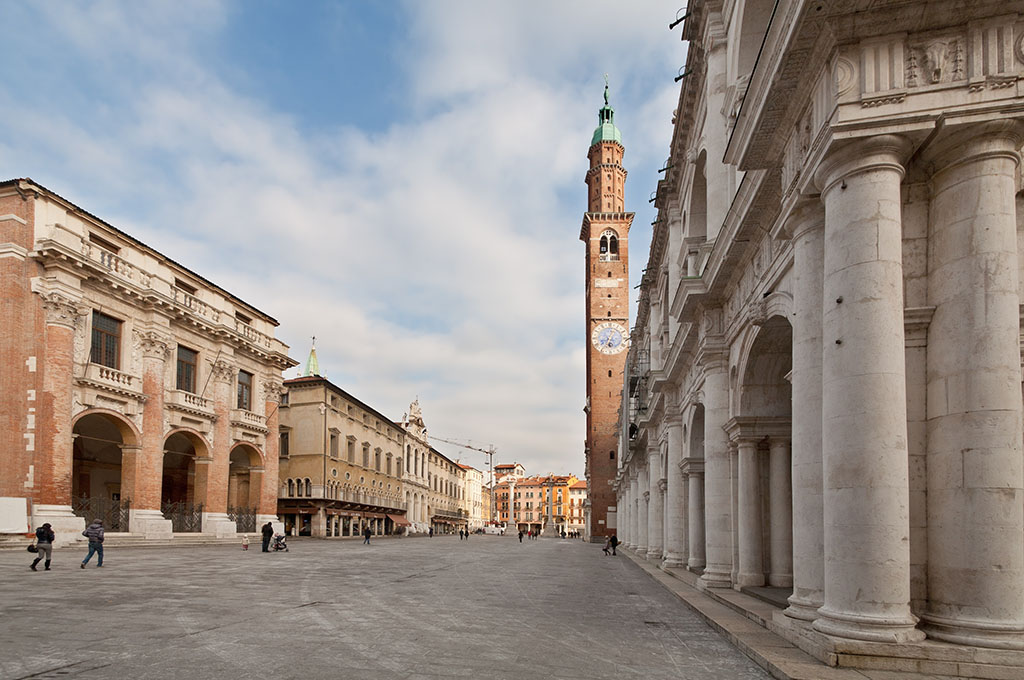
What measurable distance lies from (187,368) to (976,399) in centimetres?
3787

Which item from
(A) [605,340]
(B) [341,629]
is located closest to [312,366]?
(A) [605,340]

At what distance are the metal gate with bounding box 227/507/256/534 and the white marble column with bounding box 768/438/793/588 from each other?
3578cm

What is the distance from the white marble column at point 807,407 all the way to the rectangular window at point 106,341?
3008cm

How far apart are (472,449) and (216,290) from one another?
147311 mm

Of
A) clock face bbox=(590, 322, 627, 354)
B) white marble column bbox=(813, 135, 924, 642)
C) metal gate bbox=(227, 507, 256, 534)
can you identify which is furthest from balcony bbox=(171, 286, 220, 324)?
clock face bbox=(590, 322, 627, 354)

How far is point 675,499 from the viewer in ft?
82.2

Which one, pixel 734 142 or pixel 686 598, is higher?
pixel 734 142

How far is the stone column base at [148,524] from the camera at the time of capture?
33.5 metres

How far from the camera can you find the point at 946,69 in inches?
320

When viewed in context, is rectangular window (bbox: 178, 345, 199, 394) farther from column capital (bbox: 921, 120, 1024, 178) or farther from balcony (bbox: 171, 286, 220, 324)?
column capital (bbox: 921, 120, 1024, 178)

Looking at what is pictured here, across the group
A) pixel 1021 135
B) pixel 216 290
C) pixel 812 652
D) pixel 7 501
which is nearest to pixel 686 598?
pixel 812 652

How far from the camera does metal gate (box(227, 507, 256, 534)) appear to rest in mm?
43688

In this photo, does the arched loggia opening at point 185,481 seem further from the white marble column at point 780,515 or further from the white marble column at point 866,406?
the white marble column at point 866,406

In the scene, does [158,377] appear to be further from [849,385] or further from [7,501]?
[849,385]
